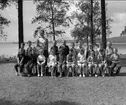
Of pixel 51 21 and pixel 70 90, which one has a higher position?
pixel 51 21

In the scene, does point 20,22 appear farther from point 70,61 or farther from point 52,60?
point 70,61

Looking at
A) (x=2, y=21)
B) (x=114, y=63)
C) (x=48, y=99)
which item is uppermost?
(x=2, y=21)

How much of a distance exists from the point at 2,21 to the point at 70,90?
10.7m

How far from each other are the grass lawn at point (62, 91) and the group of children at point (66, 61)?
547 millimetres

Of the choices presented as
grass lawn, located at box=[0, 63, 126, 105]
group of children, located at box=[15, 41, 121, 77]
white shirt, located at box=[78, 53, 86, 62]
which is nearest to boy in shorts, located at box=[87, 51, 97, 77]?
group of children, located at box=[15, 41, 121, 77]

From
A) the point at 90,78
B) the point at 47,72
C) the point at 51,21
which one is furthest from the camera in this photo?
the point at 51,21

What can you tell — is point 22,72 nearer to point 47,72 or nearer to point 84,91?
point 47,72

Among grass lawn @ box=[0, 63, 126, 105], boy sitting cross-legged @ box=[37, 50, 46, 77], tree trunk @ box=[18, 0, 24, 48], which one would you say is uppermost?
tree trunk @ box=[18, 0, 24, 48]

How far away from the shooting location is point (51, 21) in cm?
2050

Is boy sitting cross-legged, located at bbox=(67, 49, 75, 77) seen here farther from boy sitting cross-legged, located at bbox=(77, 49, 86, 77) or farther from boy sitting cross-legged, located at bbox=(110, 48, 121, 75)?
boy sitting cross-legged, located at bbox=(110, 48, 121, 75)

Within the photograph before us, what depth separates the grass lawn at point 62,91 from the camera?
7777 mm

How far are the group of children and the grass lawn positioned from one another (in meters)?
0.55

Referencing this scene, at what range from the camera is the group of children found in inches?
412

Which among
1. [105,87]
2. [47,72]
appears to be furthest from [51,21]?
[105,87]
